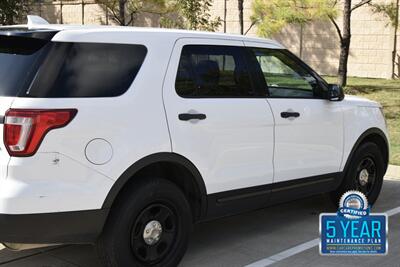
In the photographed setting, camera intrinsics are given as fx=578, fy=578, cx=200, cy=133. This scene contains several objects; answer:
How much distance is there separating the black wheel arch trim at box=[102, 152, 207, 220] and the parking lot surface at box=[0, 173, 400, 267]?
572 mm

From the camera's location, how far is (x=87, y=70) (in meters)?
3.81

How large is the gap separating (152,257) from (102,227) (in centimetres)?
54

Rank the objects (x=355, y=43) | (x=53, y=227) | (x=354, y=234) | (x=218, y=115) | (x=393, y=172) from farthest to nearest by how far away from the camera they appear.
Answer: (x=355, y=43) → (x=393, y=172) → (x=354, y=234) → (x=218, y=115) → (x=53, y=227)

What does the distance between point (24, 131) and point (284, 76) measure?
2.72 m

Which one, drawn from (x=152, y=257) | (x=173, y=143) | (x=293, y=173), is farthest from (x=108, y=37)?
(x=293, y=173)

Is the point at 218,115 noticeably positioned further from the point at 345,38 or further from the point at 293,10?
the point at 293,10

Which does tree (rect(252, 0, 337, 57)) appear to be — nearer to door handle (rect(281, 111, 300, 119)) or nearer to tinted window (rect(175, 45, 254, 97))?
door handle (rect(281, 111, 300, 119))

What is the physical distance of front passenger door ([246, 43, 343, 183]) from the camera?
197 inches

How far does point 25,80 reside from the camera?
3615 millimetres

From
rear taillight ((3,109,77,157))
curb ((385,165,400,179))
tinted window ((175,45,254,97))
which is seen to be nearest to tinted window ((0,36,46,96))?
rear taillight ((3,109,77,157))

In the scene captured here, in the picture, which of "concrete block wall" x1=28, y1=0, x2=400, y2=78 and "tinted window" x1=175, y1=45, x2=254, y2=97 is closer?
"tinted window" x1=175, y1=45, x2=254, y2=97

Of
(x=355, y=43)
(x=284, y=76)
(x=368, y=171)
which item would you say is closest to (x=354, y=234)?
(x=368, y=171)

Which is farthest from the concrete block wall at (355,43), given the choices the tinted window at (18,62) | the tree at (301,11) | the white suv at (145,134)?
the tinted window at (18,62)

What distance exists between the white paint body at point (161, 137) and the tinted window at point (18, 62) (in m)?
0.11
